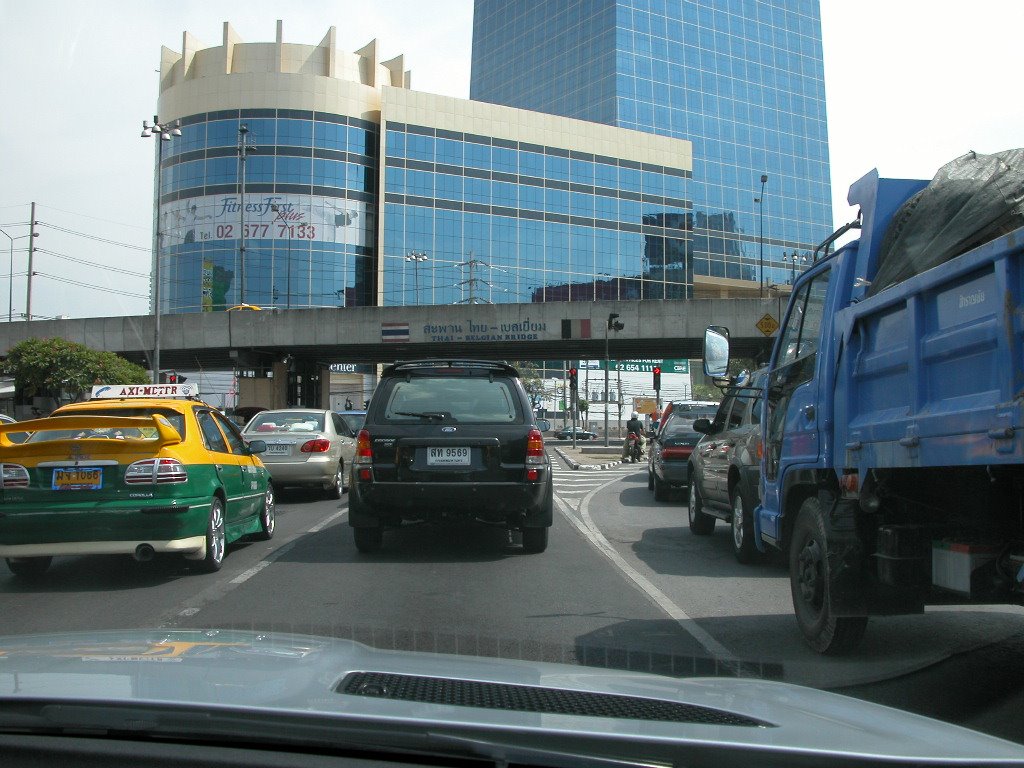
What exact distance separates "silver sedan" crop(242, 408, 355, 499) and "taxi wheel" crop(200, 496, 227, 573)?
20.2 ft

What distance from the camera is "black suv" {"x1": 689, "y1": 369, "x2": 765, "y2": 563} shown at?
30.0ft

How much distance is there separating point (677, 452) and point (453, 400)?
23.0 ft

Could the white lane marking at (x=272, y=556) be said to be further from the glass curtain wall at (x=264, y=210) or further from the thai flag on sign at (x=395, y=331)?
the glass curtain wall at (x=264, y=210)

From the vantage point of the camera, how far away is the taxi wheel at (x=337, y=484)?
15719mm

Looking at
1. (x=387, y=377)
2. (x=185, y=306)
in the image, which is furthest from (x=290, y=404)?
(x=387, y=377)

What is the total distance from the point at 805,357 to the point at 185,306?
68129mm

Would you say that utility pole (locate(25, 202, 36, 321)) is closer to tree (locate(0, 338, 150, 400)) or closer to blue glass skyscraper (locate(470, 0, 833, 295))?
tree (locate(0, 338, 150, 400))

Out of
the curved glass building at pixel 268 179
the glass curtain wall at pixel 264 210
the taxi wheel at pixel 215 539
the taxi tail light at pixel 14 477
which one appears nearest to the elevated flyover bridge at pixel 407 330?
the glass curtain wall at pixel 264 210

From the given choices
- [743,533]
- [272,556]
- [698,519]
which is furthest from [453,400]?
[698,519]

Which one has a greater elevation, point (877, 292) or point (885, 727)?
point (877, 292)

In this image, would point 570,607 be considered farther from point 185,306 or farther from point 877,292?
point 185,306

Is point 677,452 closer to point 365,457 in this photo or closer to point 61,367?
point 365,457

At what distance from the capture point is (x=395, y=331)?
41875 mm

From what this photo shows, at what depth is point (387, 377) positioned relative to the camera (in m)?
9.77
